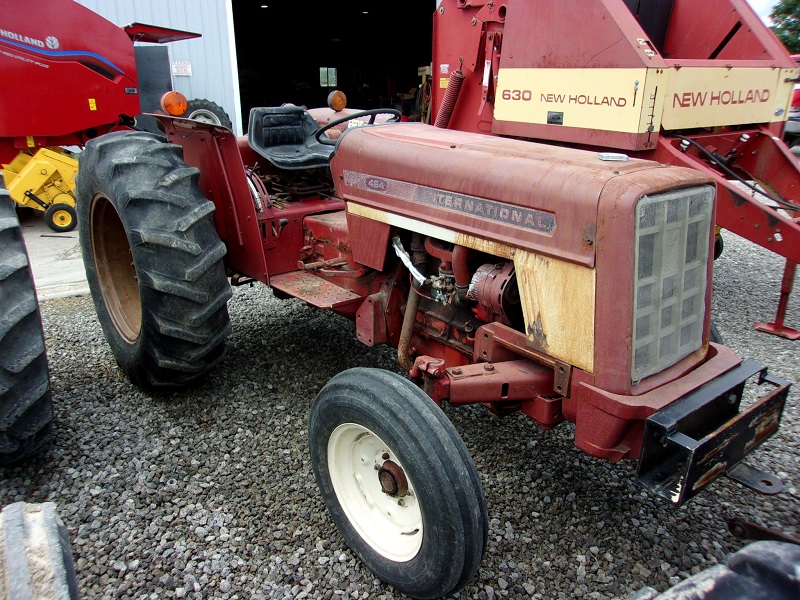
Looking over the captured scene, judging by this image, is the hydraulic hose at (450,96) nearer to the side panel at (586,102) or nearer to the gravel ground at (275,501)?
the side panel at (586,102)

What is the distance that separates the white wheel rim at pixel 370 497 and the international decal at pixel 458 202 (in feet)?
2.65

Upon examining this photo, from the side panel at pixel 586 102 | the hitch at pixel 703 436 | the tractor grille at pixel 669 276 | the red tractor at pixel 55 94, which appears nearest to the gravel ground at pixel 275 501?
the hitch at pixel 703 436

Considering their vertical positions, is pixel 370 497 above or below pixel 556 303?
below

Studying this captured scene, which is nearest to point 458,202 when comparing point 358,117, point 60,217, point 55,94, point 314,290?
point 314,290

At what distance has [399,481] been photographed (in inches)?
76.5

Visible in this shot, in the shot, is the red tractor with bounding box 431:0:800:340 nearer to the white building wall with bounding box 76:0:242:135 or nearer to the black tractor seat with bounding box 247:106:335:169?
the black tractor seat with bounding box 247:106:335:169

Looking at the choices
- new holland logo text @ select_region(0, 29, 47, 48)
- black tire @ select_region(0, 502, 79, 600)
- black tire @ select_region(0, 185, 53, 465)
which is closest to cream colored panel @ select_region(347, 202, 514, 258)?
black tire @ select_region(0, 185, 53, 465)

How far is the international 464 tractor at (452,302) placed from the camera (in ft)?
5.66

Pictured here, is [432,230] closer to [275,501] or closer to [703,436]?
[703,436]

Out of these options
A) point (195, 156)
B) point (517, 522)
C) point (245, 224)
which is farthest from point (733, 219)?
point (195, 156)

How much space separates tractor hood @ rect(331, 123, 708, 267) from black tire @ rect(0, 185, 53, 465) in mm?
1302

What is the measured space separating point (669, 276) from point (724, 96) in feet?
10.2

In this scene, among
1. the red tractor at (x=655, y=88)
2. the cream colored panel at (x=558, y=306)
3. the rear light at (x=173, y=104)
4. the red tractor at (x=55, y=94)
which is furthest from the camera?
the red tractor at (x=55, y=94)

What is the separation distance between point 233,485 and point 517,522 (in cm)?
115
